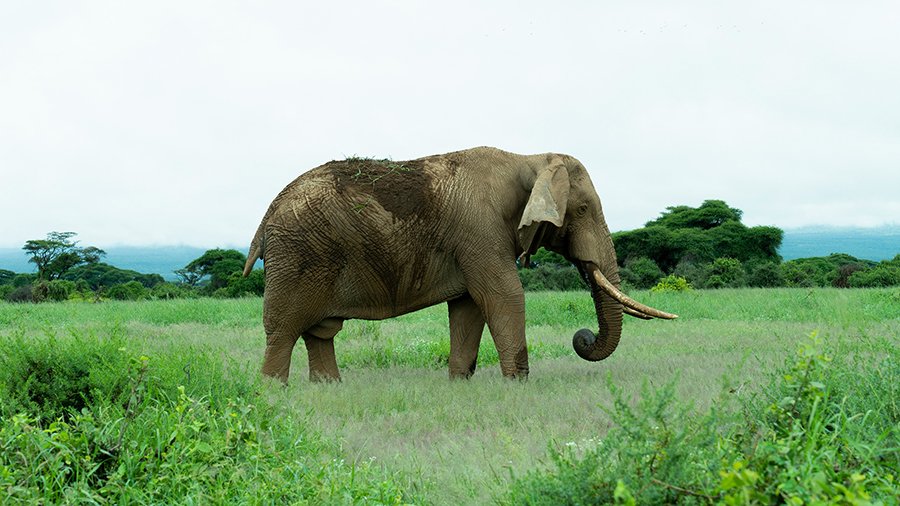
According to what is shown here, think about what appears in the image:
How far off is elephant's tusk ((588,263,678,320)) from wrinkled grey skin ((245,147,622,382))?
0.12m

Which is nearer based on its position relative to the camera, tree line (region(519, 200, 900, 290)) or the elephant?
the elephant

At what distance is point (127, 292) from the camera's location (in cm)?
2527

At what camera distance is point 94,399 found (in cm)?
541

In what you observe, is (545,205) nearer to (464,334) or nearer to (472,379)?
(464,334)

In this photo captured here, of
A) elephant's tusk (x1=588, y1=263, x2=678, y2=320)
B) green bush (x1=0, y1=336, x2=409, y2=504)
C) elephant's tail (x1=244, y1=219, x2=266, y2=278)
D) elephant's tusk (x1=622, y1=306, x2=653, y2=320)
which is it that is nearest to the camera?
green bush (x1=0, y1=336, x2=409, y2=504)

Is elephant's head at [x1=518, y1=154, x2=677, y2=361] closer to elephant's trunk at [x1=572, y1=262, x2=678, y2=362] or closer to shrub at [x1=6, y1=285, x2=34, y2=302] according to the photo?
elephant's trunk at [x1=572, y1=262, x2=678, y2=362]

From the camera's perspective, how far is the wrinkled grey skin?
7.82 m

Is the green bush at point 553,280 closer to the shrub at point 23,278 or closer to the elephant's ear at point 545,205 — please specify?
the elephant's ear at point 545,205

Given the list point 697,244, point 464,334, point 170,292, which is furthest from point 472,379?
point 697,244

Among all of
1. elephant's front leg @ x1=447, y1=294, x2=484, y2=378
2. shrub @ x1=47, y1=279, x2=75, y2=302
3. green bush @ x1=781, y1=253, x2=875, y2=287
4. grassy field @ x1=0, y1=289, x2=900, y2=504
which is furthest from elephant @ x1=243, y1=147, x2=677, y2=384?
shrub @ x1=47, y1=279, x2=75, y2=302

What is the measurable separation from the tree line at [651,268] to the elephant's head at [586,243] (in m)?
12.2

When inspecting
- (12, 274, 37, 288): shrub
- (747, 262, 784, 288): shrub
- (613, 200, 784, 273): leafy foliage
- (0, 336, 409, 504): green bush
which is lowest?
(0, 336, 409, 504): green bush

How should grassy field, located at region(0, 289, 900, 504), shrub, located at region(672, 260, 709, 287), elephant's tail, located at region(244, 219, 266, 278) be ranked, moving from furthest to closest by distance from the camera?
shrub, located at region(672, 260, 709, 287), elephant's tail, located at region(244, 219, 266, 278), grassy field, located at region(0, 289, 900, 504)

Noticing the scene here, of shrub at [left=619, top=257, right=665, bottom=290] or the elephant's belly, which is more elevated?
shrub at [left=619, top=257, right=665, bottom=290]
